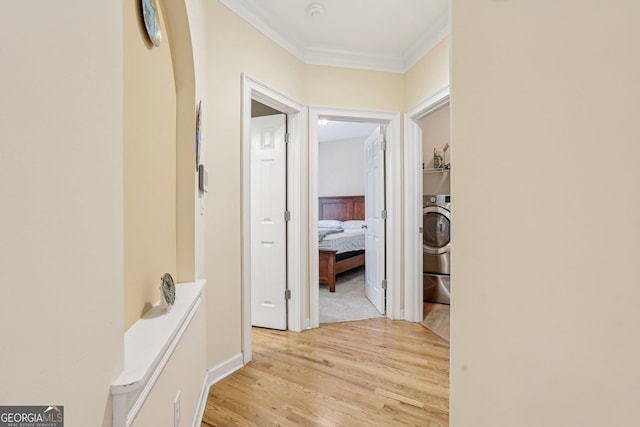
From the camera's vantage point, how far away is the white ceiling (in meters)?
2.15

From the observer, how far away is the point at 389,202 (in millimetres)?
2949

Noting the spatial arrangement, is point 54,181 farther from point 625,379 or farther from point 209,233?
point 209,233

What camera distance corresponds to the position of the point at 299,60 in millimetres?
2648

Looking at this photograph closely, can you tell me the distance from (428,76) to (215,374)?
2969mm

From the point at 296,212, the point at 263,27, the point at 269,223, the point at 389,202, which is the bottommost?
the point at 269,223

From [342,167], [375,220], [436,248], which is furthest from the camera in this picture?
[342,167]

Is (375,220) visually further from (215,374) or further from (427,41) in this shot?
(215,374)

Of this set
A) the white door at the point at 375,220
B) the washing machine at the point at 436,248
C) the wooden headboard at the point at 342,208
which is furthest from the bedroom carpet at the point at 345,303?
the wooden headboard at the point at 342,208

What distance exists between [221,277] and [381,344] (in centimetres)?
145

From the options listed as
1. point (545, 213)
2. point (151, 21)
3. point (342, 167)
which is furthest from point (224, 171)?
point (342, 167)

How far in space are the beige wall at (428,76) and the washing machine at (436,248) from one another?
140 cm

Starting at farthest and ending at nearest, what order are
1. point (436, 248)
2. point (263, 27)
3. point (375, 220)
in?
point (436, 248), point (375, 220), point (263, 27)

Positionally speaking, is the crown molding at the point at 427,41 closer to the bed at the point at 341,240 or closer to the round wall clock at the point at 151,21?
the round wall clock at the point at 151,21

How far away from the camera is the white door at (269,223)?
2.65 meters
